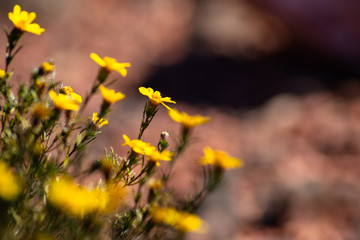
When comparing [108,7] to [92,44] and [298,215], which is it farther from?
[298,215]

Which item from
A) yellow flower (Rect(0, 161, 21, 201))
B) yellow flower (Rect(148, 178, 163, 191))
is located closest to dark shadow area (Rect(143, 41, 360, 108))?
yellow flower (Rect(148, 178, 163, 191))

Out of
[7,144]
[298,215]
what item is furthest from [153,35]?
[7,144]

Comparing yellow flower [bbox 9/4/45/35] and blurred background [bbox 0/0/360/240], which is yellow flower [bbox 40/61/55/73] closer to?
yellow flower [bbox 9/4/45/35]

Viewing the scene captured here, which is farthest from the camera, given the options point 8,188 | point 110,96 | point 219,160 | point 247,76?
point 247,76

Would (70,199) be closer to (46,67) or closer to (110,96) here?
(110,96)

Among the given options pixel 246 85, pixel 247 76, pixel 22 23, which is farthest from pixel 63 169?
pixel 247 76

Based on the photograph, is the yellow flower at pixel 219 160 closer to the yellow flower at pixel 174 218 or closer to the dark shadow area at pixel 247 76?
the yellow flower at pixel 174 218

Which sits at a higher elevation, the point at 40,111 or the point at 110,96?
the point at 110,96
